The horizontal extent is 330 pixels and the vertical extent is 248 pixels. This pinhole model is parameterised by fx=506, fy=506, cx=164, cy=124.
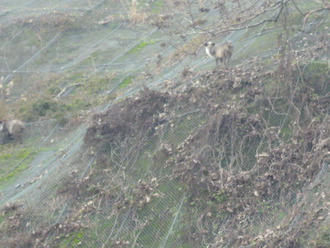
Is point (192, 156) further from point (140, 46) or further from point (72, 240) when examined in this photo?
point (140, 46)

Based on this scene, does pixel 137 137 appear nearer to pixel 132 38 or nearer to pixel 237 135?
pixel 237 135

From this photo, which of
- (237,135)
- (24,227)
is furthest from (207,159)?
(24,227)

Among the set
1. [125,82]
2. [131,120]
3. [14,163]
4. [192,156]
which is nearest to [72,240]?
[192,156]

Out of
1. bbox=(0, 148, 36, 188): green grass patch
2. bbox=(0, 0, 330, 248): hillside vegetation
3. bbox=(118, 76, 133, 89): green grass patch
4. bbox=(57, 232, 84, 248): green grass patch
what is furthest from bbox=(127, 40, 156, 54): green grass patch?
bbox=(57, 232, 84, 248): green grass patch

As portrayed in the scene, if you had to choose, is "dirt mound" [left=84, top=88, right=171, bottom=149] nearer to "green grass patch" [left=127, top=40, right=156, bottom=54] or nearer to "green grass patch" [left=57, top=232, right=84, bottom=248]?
"green grass patch" [left=57, top=232, right=84, bottom=248]

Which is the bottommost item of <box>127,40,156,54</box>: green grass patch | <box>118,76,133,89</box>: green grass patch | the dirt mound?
<box>118,76,133,89</box>: green grass patch

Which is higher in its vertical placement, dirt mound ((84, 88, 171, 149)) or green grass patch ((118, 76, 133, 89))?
dirt mound ((84, 88, 171, 149))

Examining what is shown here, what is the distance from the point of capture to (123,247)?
28.6 feet

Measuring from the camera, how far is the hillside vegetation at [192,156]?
8430 mm

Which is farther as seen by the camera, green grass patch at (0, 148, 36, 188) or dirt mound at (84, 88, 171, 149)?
green grass patch at (0, 148, 36, 188)

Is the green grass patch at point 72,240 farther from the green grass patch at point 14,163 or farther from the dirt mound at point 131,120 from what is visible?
the green grass patch at point 14,163

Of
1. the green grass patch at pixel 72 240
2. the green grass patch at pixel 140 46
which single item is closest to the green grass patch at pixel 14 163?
the green grass patch at pixel 72 240

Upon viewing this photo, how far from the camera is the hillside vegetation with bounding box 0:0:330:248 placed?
27.7ft

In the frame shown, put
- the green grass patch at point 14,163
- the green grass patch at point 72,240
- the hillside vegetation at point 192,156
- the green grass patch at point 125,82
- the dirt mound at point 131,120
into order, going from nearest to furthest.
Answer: the hillside vegetation at point 192,156 < the green grass patch at point 72,240 < the dirt mound at point 131,120 < the green grass patch at point 14,163 < the green grass patch at point 125,82
